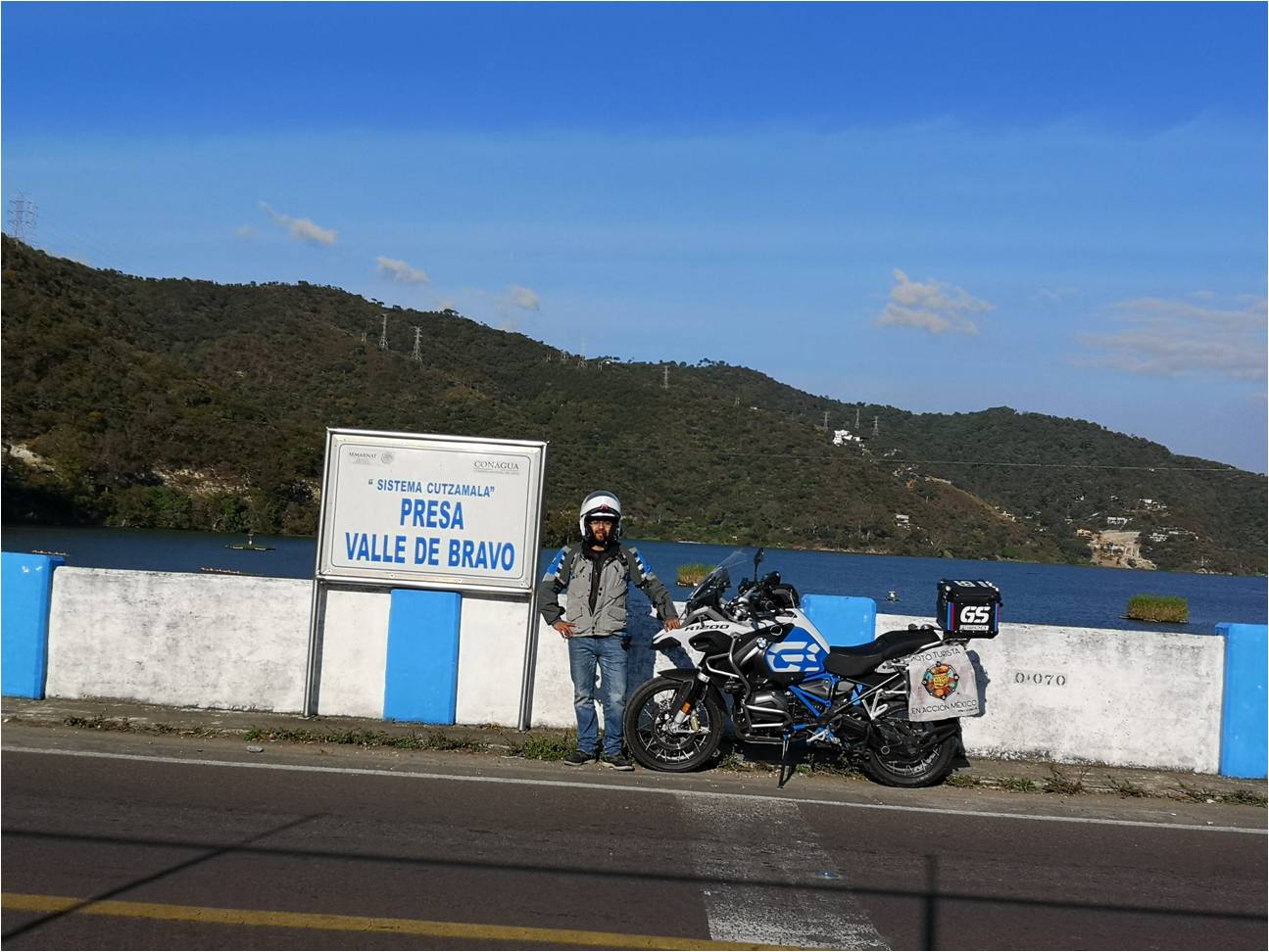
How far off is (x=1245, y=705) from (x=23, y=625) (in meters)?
9.83

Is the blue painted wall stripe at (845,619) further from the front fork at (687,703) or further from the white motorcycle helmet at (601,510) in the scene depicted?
the white motorcycle helmet at (601,510)

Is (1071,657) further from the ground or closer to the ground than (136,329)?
closer to the ground

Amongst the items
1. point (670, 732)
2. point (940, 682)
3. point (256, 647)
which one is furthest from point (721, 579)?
point (256, 647)

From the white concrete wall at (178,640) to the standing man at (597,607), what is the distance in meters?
2.47

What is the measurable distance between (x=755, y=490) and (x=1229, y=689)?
204 ft

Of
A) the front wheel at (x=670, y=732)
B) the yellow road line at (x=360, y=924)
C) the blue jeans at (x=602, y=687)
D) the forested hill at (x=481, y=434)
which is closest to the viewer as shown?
the yellow road line at (x=360, y=924)

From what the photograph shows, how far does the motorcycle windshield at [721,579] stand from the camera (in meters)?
9.22

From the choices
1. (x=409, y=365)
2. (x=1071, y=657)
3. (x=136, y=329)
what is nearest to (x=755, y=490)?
(x=409, y=365)

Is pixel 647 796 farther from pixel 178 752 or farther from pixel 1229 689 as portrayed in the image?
pixel 1229 689

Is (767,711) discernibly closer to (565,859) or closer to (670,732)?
(670,732)

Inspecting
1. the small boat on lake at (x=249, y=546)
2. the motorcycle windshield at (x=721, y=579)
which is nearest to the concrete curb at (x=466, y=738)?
the motorcycle windshield at (x=721, y=579)

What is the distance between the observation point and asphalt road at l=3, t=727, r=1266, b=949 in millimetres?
5316

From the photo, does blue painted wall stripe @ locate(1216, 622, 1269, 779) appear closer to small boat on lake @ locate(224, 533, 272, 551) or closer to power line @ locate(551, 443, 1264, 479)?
small boat on lake @ locate(224, 533, 272, 551)

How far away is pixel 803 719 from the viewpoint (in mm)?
8969
